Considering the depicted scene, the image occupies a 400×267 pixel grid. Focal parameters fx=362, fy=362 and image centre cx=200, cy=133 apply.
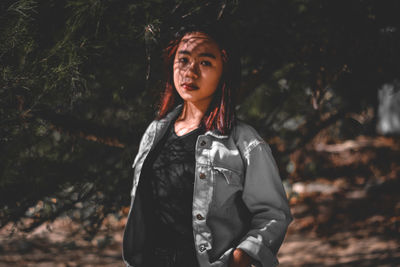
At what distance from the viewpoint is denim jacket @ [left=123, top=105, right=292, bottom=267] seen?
4.47 feet

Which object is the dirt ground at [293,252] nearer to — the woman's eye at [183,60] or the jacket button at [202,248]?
the jacket button at [202,248]

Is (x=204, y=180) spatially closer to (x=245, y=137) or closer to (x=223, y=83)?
(x=245, y=137)

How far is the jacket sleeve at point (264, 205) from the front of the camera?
1316 mm

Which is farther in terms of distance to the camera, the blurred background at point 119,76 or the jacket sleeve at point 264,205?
the blurred background at point 119,76

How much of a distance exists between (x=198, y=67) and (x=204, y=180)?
0.46 metres

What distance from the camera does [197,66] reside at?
4.88 feet

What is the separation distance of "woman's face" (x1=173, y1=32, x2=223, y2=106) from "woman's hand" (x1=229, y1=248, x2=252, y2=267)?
63 centimetres

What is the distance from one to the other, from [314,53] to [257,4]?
50 centimetres

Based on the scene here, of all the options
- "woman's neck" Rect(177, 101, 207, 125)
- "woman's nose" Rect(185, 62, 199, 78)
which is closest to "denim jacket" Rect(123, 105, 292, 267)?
"woman's neck" Rect(177, 101, 207, 125)

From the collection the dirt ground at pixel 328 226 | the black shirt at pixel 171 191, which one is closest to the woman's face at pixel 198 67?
the black shirt at pixel 171 191

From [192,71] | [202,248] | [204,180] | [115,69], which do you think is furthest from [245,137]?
[115,69]

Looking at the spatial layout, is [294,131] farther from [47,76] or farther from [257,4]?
[47,76]

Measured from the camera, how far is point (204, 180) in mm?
1430

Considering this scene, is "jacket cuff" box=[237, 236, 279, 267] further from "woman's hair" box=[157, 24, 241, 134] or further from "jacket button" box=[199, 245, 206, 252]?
"woman's hair" box=[157, 24, 241, 134]
